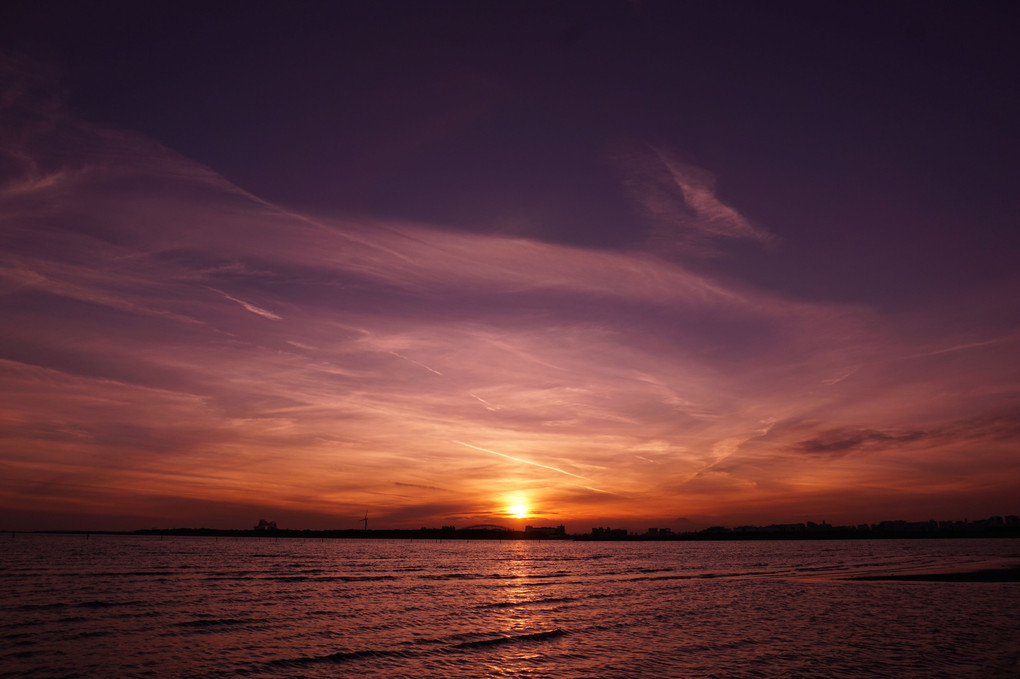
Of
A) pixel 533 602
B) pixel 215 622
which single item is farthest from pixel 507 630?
pixel 215 622

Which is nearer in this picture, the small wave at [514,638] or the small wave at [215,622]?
the small wave at [514,638]

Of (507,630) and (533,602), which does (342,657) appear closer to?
(507,630)

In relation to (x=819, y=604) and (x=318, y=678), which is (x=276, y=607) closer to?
(x=318, y=678)

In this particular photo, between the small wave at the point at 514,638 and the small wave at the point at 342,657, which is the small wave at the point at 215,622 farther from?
the small wave at the point at 514,638

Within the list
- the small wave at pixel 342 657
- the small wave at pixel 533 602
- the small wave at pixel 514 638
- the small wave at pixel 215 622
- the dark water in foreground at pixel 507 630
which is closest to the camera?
the dark water in foreground at pixel 507 630

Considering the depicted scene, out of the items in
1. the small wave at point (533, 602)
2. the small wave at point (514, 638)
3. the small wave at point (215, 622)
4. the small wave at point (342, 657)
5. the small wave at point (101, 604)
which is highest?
the small wave at point (342, 657)

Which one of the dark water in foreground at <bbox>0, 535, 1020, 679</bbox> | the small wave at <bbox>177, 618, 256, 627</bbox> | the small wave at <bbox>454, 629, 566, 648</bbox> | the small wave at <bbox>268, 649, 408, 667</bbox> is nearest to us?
the dark water in foreground at <bbox>0, 535, 1020, 679</bbox>

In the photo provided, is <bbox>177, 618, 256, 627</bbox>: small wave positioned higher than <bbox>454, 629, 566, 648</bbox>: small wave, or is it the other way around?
<bbox>454, 629, 566, 648</bbox>: small wave

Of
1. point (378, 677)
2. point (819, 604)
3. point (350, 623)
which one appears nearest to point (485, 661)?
point (378, 677)

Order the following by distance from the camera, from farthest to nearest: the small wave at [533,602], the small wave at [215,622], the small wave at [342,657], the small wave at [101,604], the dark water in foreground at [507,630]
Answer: the small wave at [533,602] → the small wave at [101,604] → the small wave at [215,622] → the small wave at [342,657] → the dark water in foreground at [507,630]

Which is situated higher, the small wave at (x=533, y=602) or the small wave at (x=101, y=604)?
the small wave at (x=101, y=604)

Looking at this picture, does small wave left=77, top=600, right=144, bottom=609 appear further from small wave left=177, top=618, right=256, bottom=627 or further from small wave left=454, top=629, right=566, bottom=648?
small wave left=454, top=629, right=566, bottom=648

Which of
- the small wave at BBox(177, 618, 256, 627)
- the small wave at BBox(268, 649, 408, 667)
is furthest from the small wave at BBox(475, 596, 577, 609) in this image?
the small wave at BBox(268, 649, 408, 667)

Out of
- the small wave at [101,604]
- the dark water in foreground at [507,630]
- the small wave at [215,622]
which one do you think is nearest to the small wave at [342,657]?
the dark water in foreground at [507,630]
